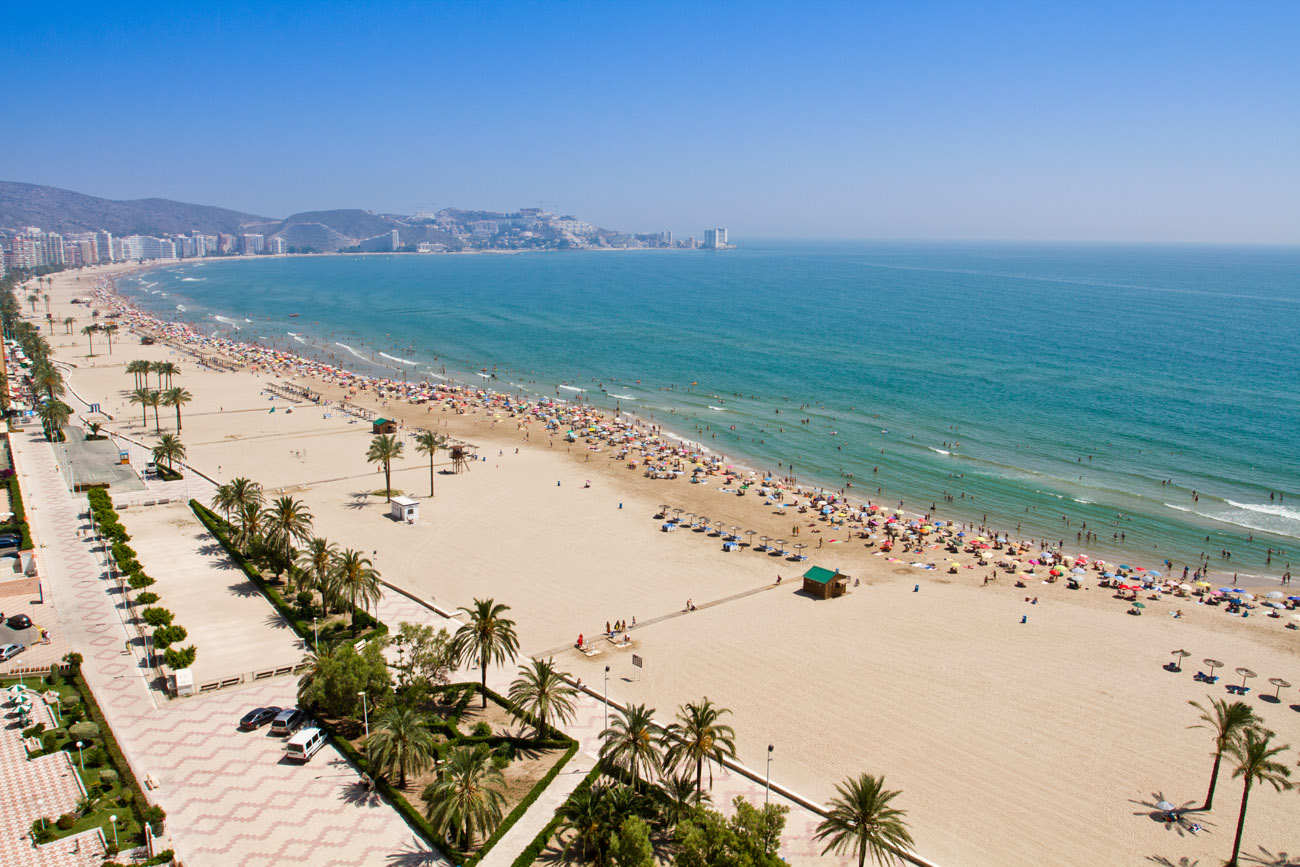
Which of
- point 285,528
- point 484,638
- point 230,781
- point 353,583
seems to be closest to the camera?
point 230,781

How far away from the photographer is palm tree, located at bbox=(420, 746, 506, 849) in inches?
892

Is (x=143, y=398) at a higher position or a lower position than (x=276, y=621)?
higher

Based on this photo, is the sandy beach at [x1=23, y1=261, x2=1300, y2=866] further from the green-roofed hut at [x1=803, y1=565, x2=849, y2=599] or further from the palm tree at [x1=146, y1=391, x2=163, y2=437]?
the palm tree at [x1=146, y1=391, x2=163, y2=437]

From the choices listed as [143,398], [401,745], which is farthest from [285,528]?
[143,398]

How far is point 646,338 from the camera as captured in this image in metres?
139

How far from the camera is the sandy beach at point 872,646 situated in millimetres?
27406

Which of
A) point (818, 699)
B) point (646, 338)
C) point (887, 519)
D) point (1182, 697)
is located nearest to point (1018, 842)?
point (818, 699)

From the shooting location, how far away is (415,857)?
2269 centimetres

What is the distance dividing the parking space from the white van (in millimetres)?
241

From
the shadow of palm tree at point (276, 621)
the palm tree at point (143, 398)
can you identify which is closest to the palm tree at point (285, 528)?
the shadow of palm tree at point (276, 621)

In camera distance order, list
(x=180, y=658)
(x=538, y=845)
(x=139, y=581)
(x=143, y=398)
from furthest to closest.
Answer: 1. (x=143, y=398)
2. (x=139, y=581)
3. (x=180, y=658)
4. (x=538, y=845)

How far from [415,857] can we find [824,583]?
27400 mm

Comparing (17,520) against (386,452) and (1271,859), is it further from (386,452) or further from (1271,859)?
(1271,859)

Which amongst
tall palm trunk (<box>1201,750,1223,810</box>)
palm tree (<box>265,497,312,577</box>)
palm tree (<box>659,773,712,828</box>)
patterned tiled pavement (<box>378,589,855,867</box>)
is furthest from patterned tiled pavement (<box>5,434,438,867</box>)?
tall palm trunk (<box>1201,750,1223,810</box>)
